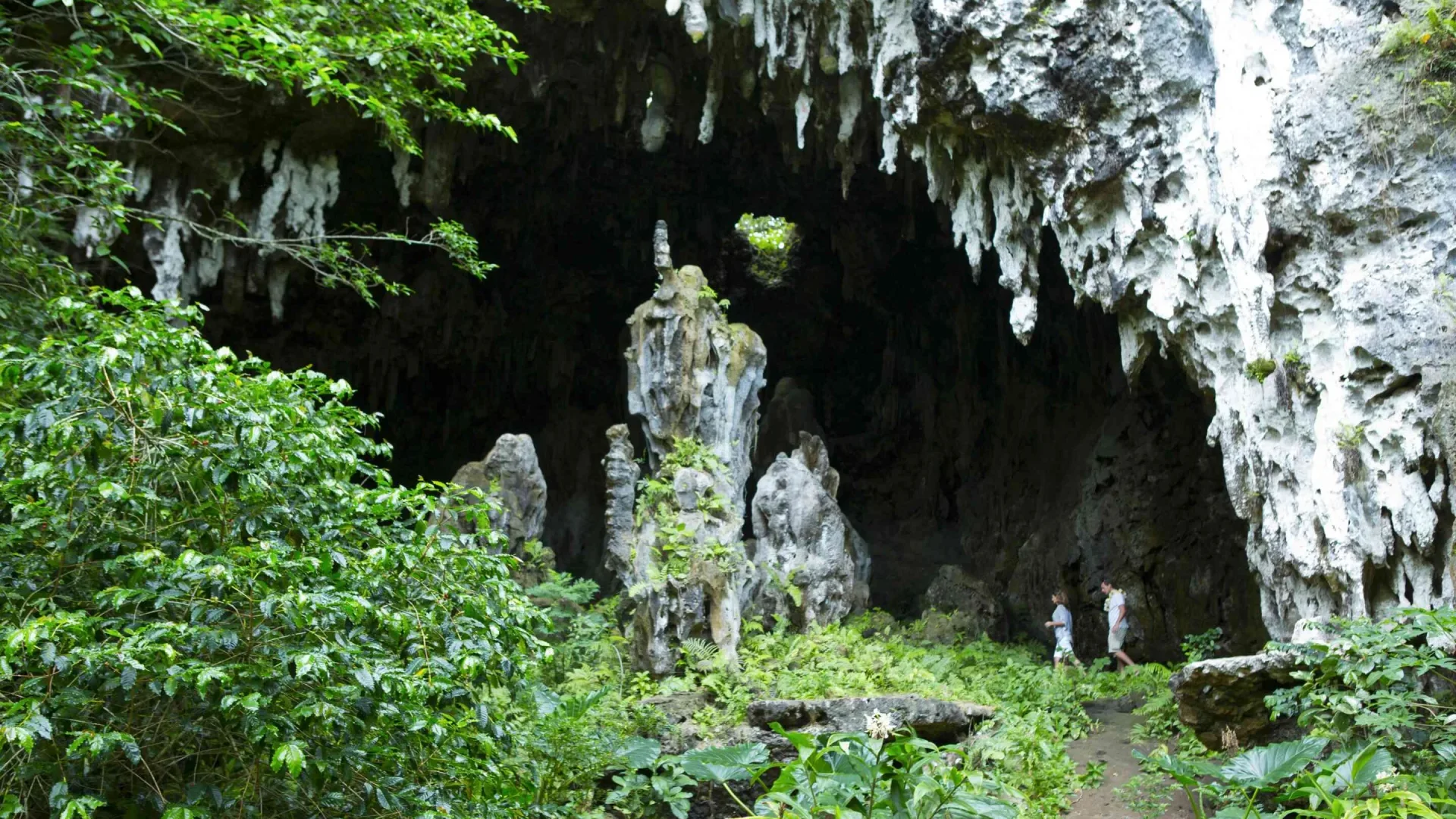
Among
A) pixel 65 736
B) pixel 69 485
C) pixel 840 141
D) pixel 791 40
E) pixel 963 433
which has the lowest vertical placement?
pixel 65 736

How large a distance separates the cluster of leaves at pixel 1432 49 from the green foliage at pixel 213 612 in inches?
279

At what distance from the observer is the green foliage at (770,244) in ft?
68.9

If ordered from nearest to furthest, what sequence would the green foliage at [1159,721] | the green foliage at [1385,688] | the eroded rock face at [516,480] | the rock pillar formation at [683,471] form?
the green foliage at [1385,688] < the green foliage at [1159,721] < the rock pillar formation at [683,471] < the eroded rock face at [516,480]

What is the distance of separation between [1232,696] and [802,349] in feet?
47.5

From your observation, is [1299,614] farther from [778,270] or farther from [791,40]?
A: [778,270]

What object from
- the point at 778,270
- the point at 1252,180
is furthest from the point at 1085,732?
the point at 778,270

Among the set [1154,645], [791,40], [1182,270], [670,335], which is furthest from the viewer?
[1154,645]

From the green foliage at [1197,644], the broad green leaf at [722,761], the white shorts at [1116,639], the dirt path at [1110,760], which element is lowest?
the dirt path at [1110,760]

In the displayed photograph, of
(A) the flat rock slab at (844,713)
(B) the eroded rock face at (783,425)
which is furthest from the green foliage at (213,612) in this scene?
(B) the eroded rock face at (783,425)

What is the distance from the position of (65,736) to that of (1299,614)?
304 inches

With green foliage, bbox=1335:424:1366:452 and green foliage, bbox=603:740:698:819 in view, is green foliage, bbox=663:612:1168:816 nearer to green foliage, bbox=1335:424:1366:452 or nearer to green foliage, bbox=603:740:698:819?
green foliage, bbox=603:740:698:819

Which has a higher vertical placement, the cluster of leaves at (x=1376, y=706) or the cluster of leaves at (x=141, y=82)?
the cluster of leaves at (x=141, y=82)

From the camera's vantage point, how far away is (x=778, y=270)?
69.2 feet

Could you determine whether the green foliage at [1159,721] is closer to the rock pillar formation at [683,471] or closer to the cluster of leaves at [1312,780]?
the rock pillar formation at [683,471]
